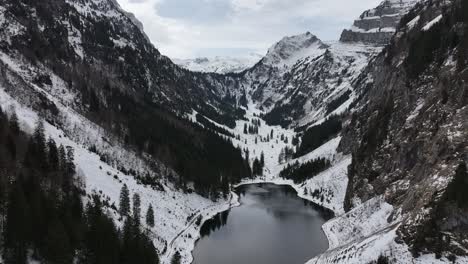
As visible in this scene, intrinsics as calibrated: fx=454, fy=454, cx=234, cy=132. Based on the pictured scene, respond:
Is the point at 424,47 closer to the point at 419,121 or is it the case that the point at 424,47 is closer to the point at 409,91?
the point at 409,91

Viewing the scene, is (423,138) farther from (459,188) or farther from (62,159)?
(62,159)

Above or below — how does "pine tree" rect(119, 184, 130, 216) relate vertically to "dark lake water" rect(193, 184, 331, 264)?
above

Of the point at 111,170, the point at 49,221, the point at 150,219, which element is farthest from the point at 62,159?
the point at 49,221

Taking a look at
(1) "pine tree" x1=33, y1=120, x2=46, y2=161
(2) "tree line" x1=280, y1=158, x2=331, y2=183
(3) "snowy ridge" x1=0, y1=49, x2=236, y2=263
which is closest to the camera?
(1) "pine tree" x1=33, y1=120, x2=46, y2=161

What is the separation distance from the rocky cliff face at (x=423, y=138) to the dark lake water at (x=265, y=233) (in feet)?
49.5

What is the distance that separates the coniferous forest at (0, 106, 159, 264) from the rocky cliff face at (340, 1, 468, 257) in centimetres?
4305

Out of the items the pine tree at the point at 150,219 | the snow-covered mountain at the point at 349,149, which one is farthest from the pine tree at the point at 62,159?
the pine tree at the point at 150,219

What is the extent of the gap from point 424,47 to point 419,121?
2738 centimetres

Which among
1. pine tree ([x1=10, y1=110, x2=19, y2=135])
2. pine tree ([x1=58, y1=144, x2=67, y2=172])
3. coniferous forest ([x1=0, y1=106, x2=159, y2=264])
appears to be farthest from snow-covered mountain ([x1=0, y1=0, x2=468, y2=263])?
coniferous forest ([x1=0, y1=106, x2=159, y2=264])

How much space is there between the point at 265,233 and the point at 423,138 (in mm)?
44523

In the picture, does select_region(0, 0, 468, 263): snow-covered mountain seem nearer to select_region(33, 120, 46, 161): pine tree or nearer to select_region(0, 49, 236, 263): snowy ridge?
select_region(0, 49, 236, 263): snowy ridge

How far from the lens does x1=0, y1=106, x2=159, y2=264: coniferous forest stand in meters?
60.2

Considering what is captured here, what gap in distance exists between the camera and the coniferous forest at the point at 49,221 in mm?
60250

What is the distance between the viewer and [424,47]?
110875 millimetres
